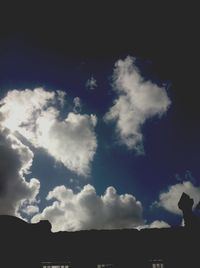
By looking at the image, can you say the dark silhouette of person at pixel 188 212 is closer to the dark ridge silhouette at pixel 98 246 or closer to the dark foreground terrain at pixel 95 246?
the dark ridge silhouette at pixel 98 246

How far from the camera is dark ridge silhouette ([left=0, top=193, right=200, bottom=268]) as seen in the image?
14.3 m

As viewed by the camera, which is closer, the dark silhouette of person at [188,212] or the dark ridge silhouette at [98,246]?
the dark ridge silhouette at [98,246]

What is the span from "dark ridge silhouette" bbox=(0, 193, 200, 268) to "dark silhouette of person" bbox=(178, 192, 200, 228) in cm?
5

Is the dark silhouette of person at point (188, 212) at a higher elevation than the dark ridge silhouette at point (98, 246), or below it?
higher

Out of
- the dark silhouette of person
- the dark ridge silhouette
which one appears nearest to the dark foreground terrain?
the dark ridge silhouette

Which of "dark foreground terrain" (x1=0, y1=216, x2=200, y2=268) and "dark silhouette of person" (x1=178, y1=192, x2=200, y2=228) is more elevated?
"dark silhouette of person" (x1=178, y1=192, x2=200, y2=228)

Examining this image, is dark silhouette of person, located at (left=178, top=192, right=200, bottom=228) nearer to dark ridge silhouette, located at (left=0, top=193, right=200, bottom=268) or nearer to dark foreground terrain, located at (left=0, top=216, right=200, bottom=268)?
dark ridge silhouette, located at (left=0, top=193, right=200, bottom=268)

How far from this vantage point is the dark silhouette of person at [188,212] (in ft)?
48.8

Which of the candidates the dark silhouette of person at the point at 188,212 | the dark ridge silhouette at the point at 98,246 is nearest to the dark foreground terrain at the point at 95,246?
the dark ridge silhouette at the point at 98,246

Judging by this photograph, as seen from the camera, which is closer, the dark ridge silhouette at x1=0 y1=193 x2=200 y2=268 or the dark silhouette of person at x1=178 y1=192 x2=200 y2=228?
the dark ridge silhouette at x1=0 y1=193 x2=200 y2=268

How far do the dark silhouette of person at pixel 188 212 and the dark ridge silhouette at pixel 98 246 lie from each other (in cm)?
5

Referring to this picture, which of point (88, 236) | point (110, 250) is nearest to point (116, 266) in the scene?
point (110, 250)

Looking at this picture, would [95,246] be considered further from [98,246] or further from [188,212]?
[188,212]

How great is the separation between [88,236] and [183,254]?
193 inches
